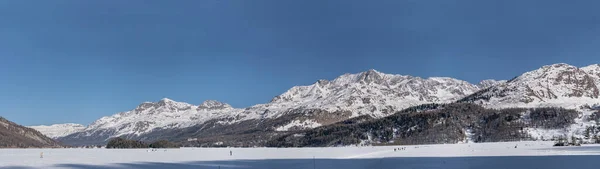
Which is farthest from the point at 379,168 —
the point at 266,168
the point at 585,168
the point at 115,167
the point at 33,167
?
the point at 33,167

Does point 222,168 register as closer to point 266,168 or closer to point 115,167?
point 266,168

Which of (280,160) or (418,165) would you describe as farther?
(280,160)

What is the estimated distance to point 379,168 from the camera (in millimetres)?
53344

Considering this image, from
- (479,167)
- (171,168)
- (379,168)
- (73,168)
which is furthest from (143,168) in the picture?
(479,167)

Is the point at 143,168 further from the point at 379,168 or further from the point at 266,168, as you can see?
the point at 379,168

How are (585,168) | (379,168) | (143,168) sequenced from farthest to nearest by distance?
1. (143,168)
2. (379,168)
3. (585,168)

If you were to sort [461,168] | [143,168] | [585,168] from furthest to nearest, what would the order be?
1. [143,168]
2. [461,168]
3. [585,168]

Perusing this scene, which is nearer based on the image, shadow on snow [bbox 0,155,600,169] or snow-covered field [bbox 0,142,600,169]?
shadow on snow [bbox 0,155,600,169]

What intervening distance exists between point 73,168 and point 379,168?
1301 inches

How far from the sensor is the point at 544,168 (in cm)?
4762

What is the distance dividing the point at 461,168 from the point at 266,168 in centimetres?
1984

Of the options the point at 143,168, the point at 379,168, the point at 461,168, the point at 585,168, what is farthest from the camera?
the point at 143,168

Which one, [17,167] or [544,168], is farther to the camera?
[17,167]

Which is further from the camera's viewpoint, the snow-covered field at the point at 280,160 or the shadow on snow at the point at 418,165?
the snow-covered field at the point at 280,160
